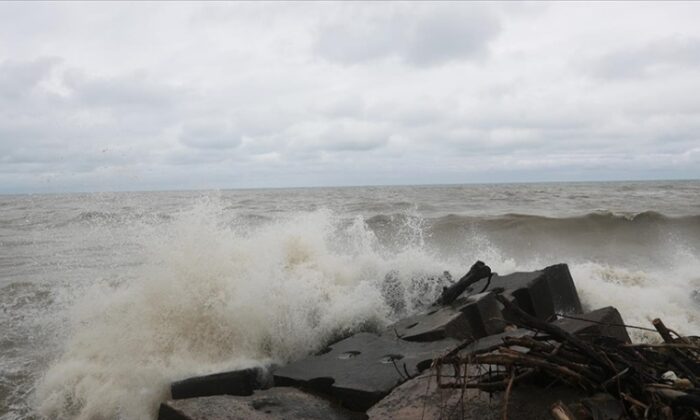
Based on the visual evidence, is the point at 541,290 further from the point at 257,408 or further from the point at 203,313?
the point at 203,313

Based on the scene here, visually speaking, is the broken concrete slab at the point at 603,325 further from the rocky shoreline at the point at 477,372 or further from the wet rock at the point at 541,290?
the wet rock at the point at 541,290

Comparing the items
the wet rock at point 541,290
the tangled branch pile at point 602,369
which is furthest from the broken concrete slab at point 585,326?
the wet rock at point 541,290

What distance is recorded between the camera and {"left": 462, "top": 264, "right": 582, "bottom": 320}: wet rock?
4.80 meters

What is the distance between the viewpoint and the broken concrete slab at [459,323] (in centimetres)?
412

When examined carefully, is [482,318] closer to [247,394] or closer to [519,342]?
[247,394]

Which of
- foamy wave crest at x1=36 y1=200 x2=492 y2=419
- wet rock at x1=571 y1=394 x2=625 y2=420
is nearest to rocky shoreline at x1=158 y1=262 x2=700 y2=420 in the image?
wet rock at x1=571 y1=394 x2=625 y2=420

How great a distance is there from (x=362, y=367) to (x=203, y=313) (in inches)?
75.7

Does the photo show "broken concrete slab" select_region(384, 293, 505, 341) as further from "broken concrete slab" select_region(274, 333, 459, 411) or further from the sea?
the sea

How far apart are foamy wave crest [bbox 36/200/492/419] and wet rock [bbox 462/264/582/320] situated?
814 millimetres

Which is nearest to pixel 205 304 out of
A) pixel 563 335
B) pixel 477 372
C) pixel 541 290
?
pixel 477 372

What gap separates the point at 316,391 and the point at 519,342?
183 cm

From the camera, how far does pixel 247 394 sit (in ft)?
12.6

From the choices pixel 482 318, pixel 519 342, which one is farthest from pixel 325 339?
pixel 519 342

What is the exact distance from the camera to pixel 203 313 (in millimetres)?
5016
